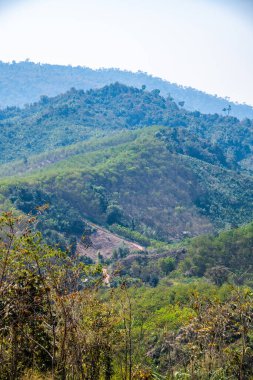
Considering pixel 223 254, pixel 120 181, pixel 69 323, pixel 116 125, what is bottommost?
pixel 116 125

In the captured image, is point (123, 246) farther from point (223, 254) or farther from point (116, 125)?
point (116, 125)

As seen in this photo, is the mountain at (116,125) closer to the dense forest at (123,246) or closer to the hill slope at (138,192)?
the dense forest at (123,246)

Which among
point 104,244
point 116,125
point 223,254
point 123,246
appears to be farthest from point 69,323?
point 116,125

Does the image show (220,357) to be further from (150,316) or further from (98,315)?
(150,316)

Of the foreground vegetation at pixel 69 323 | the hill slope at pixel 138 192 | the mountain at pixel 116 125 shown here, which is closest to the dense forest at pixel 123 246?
the foreground vegetation at pixel 69 323

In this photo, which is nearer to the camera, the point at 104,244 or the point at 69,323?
the point at 69,323

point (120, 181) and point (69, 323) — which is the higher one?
point (69, 323)

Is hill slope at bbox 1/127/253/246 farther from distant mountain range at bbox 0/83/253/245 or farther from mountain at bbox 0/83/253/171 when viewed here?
mountain at bbox 0/83/253/171

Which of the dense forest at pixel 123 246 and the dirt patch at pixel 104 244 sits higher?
the dense forest at pixel 123 246

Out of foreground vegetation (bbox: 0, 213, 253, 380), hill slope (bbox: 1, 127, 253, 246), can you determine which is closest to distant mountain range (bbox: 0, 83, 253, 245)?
hill slope (bbox: 1, 127, 253, 246)

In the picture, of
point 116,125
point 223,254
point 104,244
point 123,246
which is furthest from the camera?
point 116,125

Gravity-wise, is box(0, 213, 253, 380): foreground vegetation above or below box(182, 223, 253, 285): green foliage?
above

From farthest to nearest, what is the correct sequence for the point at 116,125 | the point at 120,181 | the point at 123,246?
the point at 116,125 < the point at 120,181 < the point at 123,246

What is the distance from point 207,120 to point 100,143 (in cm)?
5790
